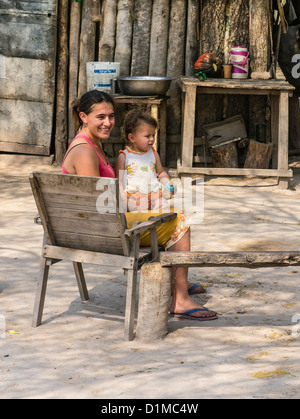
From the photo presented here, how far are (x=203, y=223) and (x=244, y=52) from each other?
118 inches

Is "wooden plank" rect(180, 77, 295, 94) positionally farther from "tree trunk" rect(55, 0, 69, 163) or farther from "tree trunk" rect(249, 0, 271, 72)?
"tree trunk" rect(55, 0, 69, 163)

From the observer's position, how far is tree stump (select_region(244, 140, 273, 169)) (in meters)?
9.16

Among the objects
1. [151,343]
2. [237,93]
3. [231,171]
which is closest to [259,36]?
[237,93]

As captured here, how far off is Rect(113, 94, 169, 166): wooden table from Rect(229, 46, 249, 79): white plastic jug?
0.96 meters

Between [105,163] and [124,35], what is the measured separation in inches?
214

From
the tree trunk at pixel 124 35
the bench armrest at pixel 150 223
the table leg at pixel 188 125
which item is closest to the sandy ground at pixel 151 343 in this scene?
the bench armrest at pixel 150 223

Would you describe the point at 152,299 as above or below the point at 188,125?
below

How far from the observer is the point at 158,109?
8.77m

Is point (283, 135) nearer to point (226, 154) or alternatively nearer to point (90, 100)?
point (226, 154)

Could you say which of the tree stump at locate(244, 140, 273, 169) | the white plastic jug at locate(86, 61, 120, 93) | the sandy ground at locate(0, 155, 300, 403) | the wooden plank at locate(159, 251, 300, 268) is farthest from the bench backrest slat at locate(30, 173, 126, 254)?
the tree stump at locate(244, 140, 273, 169)

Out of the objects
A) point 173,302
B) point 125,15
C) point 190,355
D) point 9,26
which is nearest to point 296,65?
point 125,15

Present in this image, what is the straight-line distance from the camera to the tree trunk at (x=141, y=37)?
9.34 metres

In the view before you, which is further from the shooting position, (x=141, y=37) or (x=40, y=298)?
(x=141, y=37)

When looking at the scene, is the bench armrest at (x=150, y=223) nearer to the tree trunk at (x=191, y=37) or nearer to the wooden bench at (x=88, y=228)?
the wooden bench at (x=88, y=228)
